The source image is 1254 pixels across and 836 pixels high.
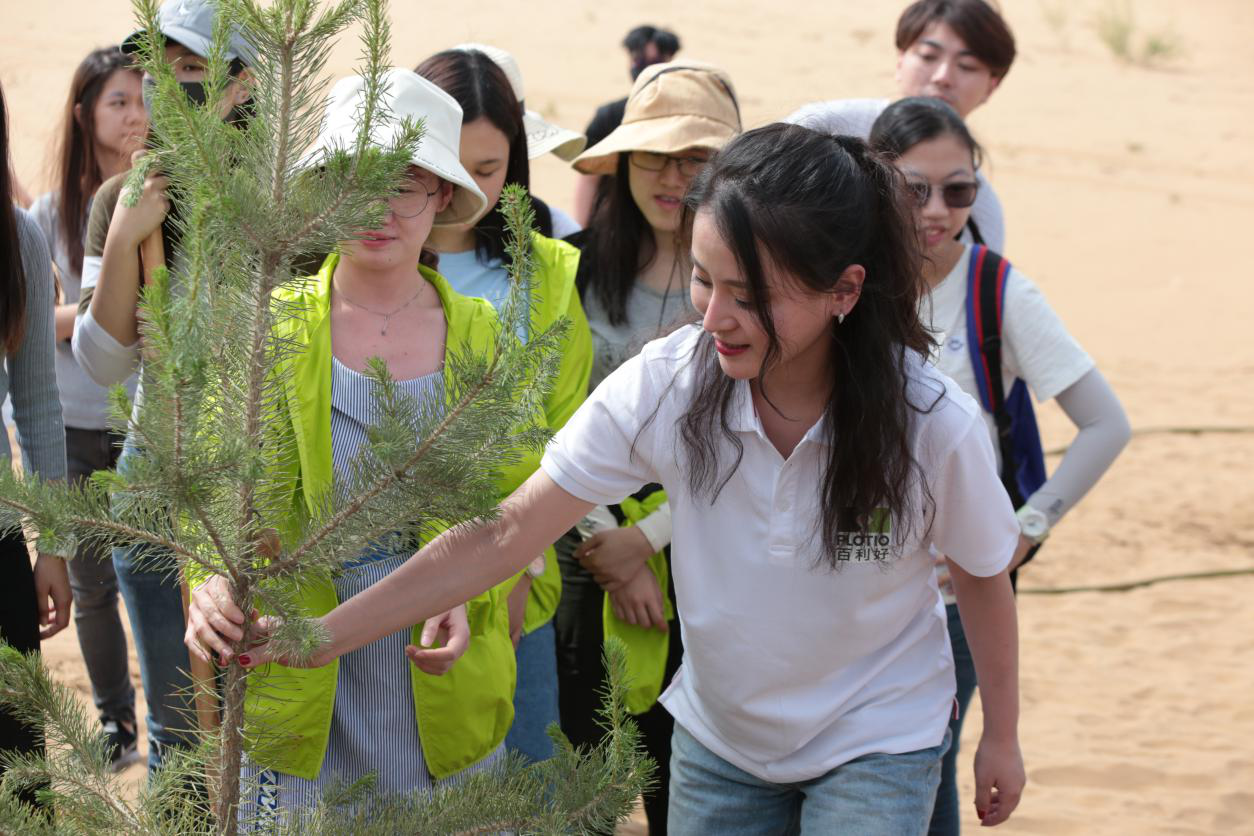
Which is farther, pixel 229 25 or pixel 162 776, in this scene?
pixel 162 776

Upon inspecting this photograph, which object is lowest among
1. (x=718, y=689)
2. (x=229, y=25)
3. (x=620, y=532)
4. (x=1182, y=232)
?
(x=1182, y=232)

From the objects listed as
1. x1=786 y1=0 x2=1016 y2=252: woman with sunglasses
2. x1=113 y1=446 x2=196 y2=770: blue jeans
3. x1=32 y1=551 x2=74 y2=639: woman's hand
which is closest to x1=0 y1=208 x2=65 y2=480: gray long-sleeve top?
x1=32 y1=551 x2=74 y2=639: woman's hand

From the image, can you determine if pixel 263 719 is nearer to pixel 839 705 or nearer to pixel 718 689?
pixel 718 689

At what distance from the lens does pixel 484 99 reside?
A: 3.12 m

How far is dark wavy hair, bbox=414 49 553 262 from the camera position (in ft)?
10.2

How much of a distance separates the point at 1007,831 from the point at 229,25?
3.68m

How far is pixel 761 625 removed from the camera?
7.04ft

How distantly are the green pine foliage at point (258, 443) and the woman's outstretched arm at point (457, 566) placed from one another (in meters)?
0.20

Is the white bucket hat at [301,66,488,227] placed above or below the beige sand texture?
above

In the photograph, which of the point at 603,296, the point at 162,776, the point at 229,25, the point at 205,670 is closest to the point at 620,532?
the point at 603,296

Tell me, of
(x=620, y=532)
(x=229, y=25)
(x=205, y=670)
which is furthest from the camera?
(x=620, y=532)

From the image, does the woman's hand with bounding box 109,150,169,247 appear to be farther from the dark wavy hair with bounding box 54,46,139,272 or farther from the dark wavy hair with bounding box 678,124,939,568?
the dark wavy hair with bounding box 54,46,139,272

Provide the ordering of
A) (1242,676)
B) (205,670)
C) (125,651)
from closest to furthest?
(205,670) → (125,651) → (1242,676)

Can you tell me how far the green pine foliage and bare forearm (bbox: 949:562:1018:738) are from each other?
679mm
